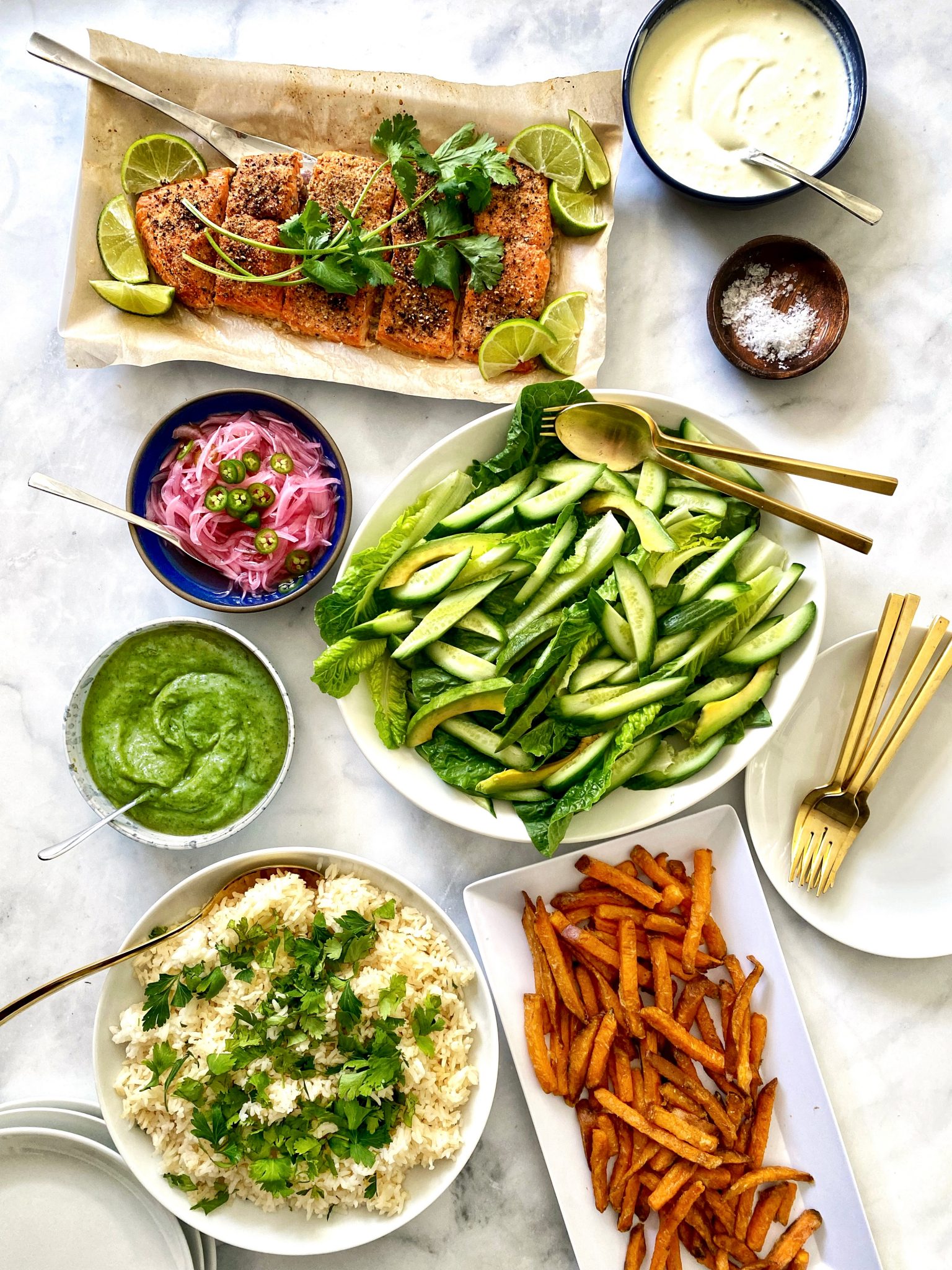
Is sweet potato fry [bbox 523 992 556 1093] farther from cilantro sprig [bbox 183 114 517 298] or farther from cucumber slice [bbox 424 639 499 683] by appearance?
cilantro sprig [bbox 183 114 517 298]

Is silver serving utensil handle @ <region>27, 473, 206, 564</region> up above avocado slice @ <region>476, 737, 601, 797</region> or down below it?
above

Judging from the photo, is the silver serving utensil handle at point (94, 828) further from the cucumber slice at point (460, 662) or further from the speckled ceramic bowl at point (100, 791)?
the cucumber slice at point (460, 662)

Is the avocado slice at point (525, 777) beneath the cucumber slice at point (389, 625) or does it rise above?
beneath

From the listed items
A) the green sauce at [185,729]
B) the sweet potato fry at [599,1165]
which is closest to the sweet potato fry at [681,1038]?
the sweet potato fry at [599,1165]

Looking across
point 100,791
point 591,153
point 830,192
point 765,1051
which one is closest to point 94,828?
point 100,791

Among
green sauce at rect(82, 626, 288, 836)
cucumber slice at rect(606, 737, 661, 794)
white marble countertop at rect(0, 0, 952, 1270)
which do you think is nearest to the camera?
cucumber slice at rect(606, 737, 661, 794)

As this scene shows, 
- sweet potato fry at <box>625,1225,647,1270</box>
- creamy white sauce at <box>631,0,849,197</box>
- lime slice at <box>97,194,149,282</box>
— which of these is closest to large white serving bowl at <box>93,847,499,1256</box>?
sweet potato fry at <box>625,1225,647,1270</box>
